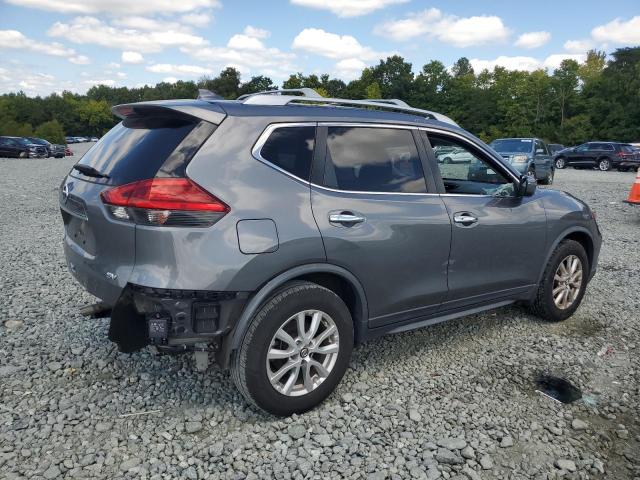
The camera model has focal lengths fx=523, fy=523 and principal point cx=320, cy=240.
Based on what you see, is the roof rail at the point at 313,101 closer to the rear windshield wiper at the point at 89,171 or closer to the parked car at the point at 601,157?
the rear windshield wiper at the point at 89,171

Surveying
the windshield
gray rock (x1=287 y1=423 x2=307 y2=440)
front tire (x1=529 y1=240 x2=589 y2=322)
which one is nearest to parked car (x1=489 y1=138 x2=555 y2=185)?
the windshield

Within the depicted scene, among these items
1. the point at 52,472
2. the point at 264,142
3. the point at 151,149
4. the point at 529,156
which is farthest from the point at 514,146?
the point at 52,472

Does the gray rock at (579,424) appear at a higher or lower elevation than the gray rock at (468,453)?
lower

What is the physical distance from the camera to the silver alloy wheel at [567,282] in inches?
182

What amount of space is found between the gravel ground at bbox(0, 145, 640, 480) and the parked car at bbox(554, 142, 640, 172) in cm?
2779

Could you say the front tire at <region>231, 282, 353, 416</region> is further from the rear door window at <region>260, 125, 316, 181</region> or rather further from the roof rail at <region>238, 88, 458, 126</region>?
the roof rail at <region>238, 88, 458, 126</region>

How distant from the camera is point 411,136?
3.61 metres

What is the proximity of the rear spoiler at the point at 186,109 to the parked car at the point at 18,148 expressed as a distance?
34870 millimetres

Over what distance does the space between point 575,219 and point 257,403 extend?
326 cm

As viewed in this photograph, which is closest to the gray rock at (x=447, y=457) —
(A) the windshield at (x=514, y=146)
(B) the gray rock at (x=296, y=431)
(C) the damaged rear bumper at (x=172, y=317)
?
(B) the gray rock at (x=296, y=431)

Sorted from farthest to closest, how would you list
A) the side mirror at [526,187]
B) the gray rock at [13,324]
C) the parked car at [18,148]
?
the parked car at [18,148] < the gray rock at [13,324] < the side mirror at [526,187]

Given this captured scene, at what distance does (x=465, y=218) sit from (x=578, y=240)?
1.80 m

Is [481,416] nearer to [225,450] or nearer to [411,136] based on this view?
[225,450]

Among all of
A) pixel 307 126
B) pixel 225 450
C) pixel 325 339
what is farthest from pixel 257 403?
pixel 307 126
